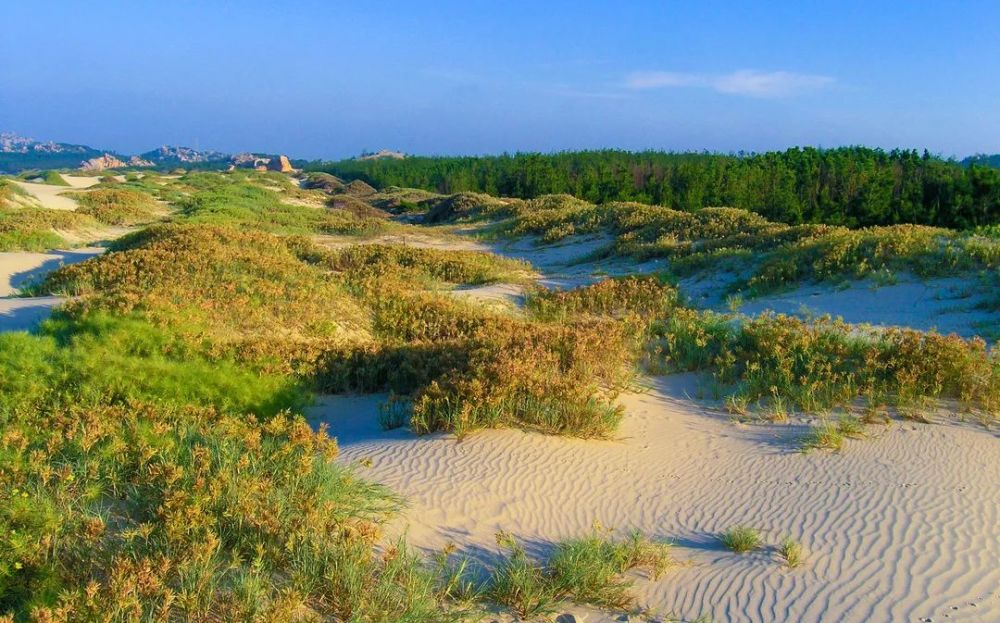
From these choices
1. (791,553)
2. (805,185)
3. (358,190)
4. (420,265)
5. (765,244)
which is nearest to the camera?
(791,553)

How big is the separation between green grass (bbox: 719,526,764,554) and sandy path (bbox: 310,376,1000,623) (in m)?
0.06

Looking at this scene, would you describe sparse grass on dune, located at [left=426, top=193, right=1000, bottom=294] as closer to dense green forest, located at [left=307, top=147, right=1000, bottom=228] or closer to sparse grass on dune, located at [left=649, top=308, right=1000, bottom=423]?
sparse grass on dune, located at [left=649, top=308, right=1000, bottom=423]

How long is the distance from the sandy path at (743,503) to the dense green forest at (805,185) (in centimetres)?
3117

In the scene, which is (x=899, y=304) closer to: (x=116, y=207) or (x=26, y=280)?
(x=26, y=280)

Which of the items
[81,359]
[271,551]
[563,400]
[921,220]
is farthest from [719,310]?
[921,220]

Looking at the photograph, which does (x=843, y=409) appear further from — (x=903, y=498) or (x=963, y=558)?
(x=963, y=558)

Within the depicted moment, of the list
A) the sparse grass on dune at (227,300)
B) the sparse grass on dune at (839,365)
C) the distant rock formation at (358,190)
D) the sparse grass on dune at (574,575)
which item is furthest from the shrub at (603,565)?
the distant rock formation at (358,190)

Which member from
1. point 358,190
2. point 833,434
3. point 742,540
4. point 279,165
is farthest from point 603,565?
point 279,165

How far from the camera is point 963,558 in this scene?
157 inches

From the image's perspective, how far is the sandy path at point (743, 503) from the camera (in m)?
3.71

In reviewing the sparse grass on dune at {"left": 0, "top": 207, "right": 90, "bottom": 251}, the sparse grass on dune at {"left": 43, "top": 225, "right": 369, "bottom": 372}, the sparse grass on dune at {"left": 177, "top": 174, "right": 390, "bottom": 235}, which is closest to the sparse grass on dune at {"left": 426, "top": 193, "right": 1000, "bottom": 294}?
the sparse grass on dune at {"left": 177, "top": 174, "right": 390, "bottom": 235}

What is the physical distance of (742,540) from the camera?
13.8 ft

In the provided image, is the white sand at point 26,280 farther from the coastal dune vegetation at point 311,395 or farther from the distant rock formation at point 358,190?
the distant rock formation at point 358,190

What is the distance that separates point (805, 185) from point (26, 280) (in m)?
39.8
